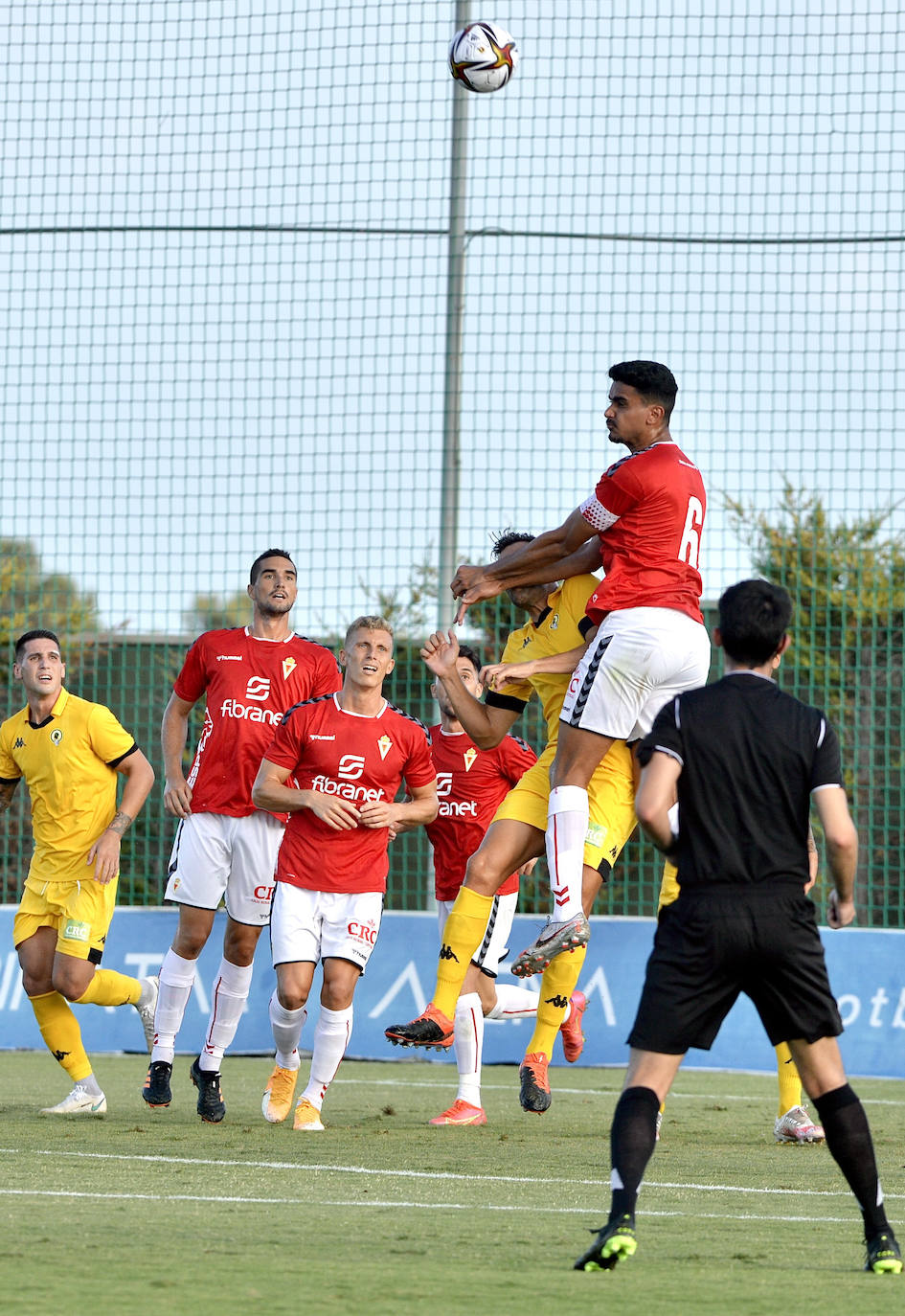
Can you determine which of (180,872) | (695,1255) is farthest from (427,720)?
(695,1255)

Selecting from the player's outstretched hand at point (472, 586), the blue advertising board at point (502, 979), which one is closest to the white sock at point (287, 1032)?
the player's outstretched hand at point (472, 586)

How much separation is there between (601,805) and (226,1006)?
2.36 meters

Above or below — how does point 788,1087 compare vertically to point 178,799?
below

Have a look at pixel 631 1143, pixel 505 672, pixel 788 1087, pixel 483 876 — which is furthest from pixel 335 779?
pixel 631 1143

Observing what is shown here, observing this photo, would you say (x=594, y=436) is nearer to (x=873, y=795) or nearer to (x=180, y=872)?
(x=873, y=795)

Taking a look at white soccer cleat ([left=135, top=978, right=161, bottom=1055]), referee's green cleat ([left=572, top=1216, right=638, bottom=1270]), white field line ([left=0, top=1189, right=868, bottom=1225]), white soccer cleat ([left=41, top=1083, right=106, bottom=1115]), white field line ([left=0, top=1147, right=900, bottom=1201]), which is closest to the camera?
referee's green cleat ([left=572, top=1216, right=638, bottom=1270])

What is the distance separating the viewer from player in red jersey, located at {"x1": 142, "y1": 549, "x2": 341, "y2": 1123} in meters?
9.09

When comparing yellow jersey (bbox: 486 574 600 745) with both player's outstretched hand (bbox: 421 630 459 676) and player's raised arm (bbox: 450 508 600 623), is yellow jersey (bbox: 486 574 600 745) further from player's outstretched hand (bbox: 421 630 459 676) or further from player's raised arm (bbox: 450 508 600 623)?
player's outstretched hand (bbox: 421 630 459 676)

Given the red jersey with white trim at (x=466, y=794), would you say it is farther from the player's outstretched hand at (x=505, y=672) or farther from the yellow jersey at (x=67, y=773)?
the player's outstretched hand at (x=505, y=672)

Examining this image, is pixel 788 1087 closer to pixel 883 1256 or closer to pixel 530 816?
pixel 530 816

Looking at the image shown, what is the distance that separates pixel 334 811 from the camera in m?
7.96

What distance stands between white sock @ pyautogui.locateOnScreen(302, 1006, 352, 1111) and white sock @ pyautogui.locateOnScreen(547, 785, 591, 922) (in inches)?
54.7

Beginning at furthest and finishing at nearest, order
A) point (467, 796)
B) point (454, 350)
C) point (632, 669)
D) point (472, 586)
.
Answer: point (454, 350) → point (467, 796) → point (472, 586) → point (632, 669)

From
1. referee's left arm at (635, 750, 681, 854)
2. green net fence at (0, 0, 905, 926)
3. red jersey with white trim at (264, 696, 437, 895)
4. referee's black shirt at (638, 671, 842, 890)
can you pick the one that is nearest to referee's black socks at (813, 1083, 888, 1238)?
referee's black shirt at (638, 671, 842, 890)
